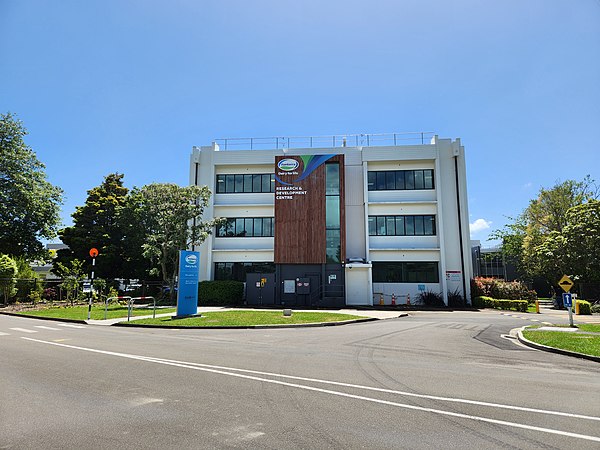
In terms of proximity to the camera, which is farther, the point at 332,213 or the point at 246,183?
the point at 246,183

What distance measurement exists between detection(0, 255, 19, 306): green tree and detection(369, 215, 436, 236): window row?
26813 mm

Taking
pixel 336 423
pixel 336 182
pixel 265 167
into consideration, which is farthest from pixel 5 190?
pixel 336 423

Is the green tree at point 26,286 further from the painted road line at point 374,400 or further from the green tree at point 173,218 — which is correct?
the painted road line at point 374,400

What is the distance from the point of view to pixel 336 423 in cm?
481

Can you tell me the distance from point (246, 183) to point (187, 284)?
15.6 metres

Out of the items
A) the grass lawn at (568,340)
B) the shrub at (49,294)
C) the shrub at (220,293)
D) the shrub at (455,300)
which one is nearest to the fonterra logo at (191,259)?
the shrub at (220,293)

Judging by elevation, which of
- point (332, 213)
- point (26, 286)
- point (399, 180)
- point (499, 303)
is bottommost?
point (499, 303)

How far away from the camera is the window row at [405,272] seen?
31.3 m

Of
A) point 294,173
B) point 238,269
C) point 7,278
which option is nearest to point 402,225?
point 294,173

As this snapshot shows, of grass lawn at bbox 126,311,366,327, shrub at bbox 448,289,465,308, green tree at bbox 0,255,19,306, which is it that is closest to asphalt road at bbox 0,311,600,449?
grass lawn at bbox 126,311,366,327

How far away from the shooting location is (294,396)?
604 centimetres

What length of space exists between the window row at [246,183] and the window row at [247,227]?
252 centimetres

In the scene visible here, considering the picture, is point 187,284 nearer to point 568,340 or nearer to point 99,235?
point 568,340

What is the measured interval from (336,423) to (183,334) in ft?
35.4
